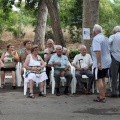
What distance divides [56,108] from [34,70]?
188cm

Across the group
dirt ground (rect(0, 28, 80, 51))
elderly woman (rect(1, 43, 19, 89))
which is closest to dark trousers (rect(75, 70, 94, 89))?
elderly woman (rect(1, 43, 19, 89))

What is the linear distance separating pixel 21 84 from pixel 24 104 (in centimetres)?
261

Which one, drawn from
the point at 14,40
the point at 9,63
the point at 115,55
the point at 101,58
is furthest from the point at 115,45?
the point at 14,40

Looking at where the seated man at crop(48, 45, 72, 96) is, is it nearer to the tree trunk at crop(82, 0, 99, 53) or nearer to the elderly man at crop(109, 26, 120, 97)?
the elderly man at crop(109, 26, 120, 97)

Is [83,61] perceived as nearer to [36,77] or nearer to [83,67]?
[83,67]

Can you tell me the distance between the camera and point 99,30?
8273mm

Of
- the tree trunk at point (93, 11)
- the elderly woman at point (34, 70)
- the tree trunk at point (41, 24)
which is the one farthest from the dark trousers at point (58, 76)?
Answer: the tree trunk at point (41, 24)

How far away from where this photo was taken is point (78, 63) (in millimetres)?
9734

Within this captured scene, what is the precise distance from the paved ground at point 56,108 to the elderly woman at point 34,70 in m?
0.38

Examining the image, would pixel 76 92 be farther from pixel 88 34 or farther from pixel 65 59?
pixel 88 34

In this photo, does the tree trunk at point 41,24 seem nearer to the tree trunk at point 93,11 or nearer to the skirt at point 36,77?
the tree trunk at point 93,11

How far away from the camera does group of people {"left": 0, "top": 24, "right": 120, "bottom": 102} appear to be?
27.0ft

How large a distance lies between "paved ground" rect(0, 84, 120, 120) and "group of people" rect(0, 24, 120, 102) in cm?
37

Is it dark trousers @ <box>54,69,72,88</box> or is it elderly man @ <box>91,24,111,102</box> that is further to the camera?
dark trousers @ <box>54,69,72,88</box>
